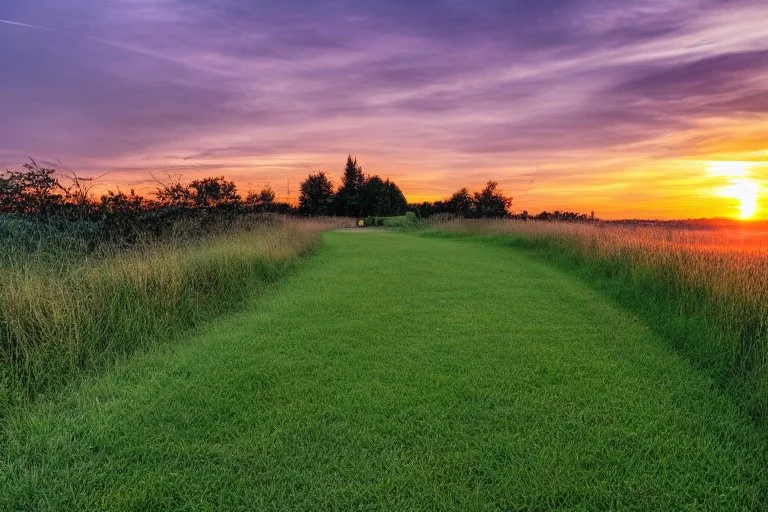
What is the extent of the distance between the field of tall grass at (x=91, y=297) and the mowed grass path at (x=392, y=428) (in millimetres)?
557

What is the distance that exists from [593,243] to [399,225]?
2253 centimetres

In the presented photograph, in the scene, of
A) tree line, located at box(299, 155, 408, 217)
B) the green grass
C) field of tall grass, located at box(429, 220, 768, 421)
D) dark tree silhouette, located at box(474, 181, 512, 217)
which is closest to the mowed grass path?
field of tall grass, located at box(429, 220, 768, 421)

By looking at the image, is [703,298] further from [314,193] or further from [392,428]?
[314,193]

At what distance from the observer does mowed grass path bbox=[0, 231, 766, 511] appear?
9.64 ft

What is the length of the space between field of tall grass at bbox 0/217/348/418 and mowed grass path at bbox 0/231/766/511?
0.56 meters

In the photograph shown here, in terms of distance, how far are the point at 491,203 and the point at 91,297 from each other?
31765 mm

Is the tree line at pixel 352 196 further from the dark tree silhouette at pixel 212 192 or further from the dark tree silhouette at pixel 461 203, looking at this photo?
the dark tree silhouette at pixel 212 192

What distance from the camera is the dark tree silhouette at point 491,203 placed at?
3469cm

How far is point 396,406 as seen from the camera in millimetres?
3965

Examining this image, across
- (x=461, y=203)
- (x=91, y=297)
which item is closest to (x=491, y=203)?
(x=461, y=203)

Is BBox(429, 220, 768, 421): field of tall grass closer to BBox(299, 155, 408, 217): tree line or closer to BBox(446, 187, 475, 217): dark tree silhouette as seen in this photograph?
BBox(446, 187, 475, 217): dark tree silhouette

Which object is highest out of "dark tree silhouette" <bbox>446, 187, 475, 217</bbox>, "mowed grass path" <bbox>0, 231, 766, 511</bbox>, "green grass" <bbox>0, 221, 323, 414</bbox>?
"dark tree silhouette" <bbox>446, 187, 475, 217</bbox>

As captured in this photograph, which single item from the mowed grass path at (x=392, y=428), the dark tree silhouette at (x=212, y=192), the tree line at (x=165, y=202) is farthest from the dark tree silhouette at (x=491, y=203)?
the mowed grass path at (x=392, y=428)

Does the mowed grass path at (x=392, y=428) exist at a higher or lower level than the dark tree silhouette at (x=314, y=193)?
lower
